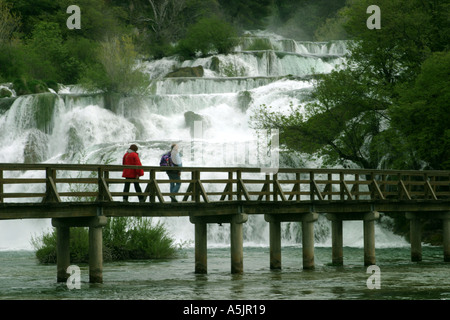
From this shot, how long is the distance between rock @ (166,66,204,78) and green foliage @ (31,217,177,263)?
40810 millimetres

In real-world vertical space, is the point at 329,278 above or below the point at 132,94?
below

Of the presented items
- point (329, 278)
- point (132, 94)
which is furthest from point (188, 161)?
point (329, 278)

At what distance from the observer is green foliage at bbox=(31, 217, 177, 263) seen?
35.1m

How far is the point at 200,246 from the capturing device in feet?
99.2

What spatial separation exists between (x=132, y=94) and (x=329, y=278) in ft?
127

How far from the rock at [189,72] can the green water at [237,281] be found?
4022 centimetres

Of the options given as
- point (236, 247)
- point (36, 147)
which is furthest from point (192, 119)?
point (236, 247)

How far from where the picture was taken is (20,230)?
1921 inches

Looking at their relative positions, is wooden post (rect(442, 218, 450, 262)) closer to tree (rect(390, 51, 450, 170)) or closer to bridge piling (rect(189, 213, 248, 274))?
bridge piling (rect(189, 213, 248, 274))

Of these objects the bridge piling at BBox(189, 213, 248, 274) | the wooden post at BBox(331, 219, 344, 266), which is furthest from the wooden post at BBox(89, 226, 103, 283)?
the wooden post at BBox(331, 219, 344, 266)
